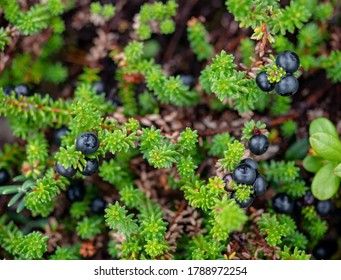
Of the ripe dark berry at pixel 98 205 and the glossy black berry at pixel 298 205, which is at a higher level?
the ripe dark berry at pixel 98 205

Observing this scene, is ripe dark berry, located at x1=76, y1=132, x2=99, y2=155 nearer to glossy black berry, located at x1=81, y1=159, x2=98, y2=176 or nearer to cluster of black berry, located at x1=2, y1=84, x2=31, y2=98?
glossy black berry, located at x1=81, y1=159, x2=98, y2=176

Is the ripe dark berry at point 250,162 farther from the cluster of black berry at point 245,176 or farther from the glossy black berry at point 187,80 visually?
the glossy black berry at point 187,80

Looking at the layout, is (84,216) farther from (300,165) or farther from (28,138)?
(300,165)

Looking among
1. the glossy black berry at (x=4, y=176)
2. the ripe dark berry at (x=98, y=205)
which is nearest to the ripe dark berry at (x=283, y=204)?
the ripe dark berry at (x=98, y=205)

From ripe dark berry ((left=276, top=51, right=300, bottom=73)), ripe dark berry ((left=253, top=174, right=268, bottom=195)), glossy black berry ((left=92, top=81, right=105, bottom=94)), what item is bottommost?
ripe dark berry ((left=253, top=174, right=268, bottom=195))

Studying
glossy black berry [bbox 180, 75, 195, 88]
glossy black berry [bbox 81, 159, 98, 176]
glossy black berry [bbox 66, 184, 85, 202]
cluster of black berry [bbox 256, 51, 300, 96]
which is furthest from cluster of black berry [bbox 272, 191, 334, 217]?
glossy black berry [bbox 66, 184, 85, 202]

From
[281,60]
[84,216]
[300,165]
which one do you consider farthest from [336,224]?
[84,216]

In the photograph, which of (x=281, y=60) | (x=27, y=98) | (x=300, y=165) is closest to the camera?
(x=281, y=60)
